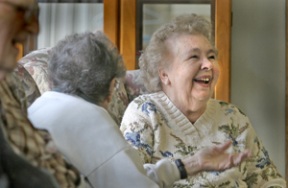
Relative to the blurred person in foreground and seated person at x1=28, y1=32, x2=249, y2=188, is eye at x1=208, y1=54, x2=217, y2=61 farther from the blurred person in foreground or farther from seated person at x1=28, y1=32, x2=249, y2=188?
the blurred person in foreground

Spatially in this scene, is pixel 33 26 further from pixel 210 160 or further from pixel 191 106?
pixel 191 106

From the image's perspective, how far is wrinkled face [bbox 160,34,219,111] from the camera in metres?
1.93

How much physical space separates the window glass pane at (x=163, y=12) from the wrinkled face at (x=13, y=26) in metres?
2.19

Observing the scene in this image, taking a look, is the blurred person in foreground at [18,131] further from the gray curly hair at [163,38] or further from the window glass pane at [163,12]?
the window glass pane at [163,12]

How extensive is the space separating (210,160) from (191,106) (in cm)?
58

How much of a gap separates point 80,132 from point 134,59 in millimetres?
1751

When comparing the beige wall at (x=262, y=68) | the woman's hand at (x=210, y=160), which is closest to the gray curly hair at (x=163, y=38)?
the woman's hand at (x=210, y=160)

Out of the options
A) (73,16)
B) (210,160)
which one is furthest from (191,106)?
(73,16)

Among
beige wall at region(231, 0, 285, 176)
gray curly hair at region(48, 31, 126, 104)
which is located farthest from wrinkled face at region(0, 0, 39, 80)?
beige wall at region(231, 0, 285, 176)

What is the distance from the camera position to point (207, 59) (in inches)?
77.5

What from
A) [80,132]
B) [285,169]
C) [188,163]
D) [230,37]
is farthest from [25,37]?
[285,169]

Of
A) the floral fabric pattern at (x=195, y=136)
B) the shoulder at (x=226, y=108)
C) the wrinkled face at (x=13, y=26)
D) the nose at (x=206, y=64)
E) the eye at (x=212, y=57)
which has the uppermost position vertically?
the wrinkled face at (x=13, y=26)

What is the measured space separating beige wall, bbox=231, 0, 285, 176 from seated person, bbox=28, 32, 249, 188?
200 centimetres

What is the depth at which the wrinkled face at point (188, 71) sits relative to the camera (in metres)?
1.93
